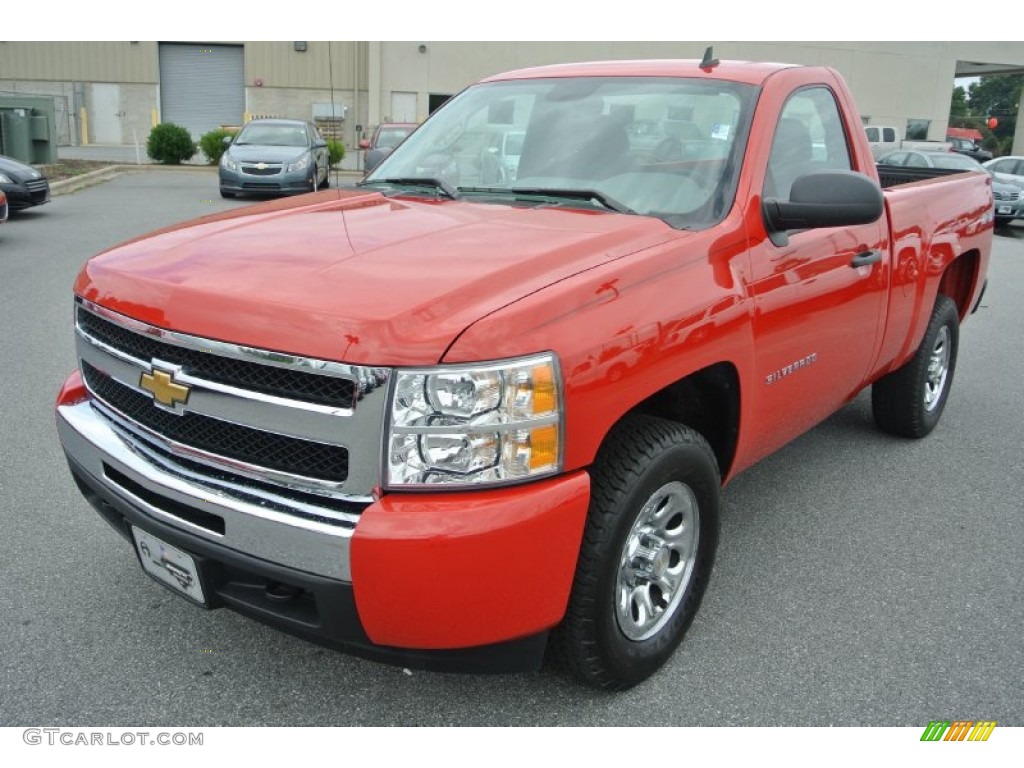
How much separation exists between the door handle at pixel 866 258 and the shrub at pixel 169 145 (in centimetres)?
2755

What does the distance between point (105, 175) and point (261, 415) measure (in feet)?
73.3

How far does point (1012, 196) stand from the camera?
17.9 metres

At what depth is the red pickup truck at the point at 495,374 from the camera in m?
2.20

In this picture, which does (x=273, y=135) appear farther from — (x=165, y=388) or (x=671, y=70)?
(x=165, y=388)

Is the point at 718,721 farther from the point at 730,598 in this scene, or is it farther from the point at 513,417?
the point at 513,417

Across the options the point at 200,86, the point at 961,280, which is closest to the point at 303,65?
the point at 200,86

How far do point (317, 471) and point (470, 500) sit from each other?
0.40 meters

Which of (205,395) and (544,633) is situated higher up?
(205,395)

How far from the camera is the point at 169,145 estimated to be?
2784cm

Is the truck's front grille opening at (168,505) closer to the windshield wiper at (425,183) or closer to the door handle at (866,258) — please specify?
the windshield wiper at (425,183)

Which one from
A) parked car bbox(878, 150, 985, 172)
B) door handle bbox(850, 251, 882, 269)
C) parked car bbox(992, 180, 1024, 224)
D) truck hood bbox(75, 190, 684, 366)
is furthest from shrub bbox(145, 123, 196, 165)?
door handle bbox(850, 251, 882, 269)

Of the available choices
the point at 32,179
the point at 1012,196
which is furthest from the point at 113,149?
the point at 1012,196
